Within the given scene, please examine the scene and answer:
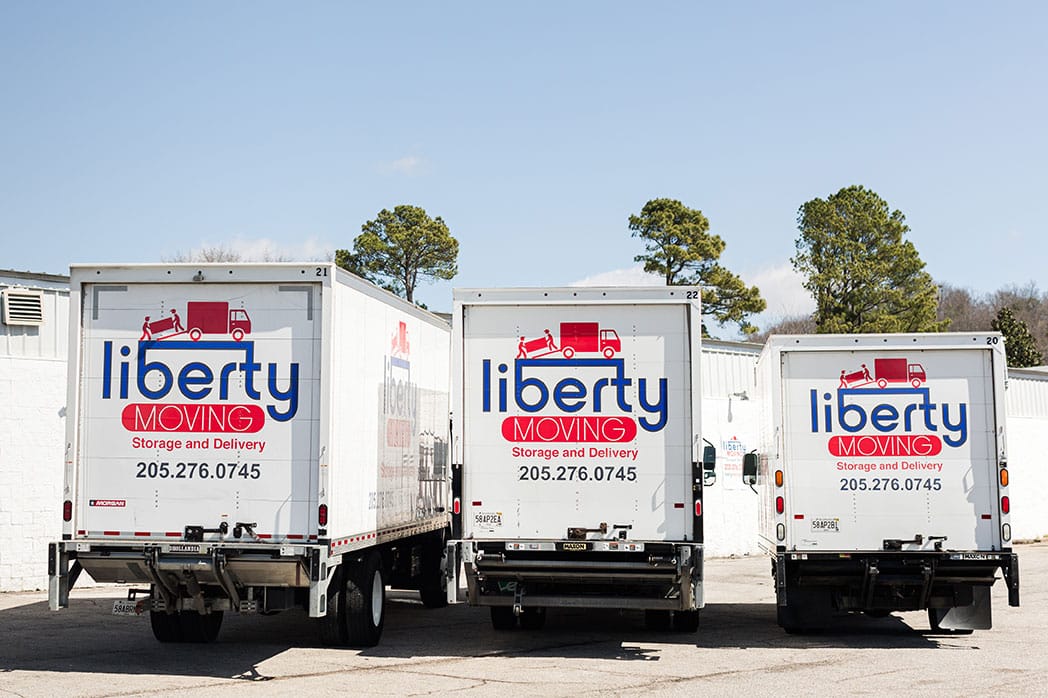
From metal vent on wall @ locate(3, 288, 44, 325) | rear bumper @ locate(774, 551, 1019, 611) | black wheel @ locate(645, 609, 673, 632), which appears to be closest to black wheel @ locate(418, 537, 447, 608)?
black wheel @ locate(645, 609, 673, 632)

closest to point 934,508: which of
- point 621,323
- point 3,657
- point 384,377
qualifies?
point 621,323


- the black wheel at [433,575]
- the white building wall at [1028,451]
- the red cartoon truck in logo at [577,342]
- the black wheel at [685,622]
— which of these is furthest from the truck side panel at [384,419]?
the white building wall at [1028,451]

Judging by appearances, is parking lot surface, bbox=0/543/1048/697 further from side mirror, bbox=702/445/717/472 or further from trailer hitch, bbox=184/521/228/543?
side mirror, bbox=702/445/717/472

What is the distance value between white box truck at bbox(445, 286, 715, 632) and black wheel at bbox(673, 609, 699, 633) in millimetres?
1972

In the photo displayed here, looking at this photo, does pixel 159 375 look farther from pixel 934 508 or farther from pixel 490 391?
pixel 934 508

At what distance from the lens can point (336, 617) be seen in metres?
12.1

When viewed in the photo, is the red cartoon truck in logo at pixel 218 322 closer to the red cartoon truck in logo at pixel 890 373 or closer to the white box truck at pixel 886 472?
the white box truck at pixel 886 472

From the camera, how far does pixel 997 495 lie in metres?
12.7

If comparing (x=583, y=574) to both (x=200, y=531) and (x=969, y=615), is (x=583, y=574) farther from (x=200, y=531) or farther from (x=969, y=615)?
(x=969, y=615)

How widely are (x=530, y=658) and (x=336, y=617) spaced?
1.97 metres

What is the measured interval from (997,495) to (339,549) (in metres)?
6.84

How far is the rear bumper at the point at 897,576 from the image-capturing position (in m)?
12.6

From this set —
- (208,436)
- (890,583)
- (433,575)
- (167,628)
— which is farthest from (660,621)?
(208,436)

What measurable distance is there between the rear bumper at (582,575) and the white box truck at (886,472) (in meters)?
1.71
